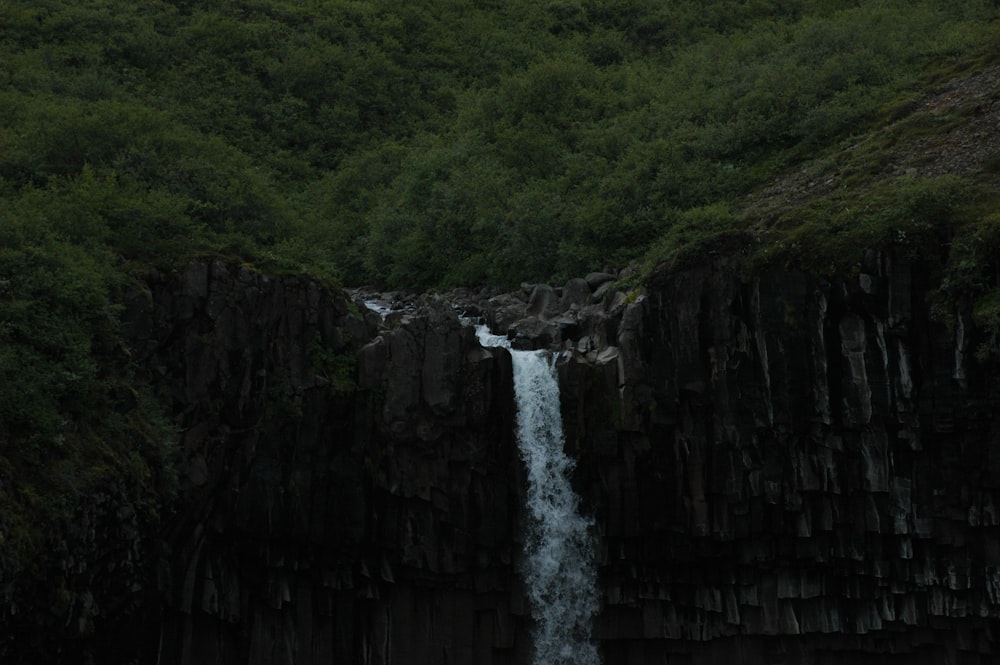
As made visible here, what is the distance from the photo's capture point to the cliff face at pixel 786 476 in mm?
25219

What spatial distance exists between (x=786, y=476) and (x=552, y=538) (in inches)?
247

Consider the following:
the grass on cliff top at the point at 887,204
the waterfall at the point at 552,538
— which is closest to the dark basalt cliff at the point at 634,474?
the waterfall at the point at 552,538

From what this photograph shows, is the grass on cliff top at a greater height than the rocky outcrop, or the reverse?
the grass on cliff top

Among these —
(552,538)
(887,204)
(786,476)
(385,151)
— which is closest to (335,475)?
(552,538)

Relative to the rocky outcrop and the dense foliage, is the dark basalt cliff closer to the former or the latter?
the rocky outcrop

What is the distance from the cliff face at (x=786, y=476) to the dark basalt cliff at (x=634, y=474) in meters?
0.06

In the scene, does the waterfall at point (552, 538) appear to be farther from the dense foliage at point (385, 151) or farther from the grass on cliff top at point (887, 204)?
the dense foliage at point (385, 151)

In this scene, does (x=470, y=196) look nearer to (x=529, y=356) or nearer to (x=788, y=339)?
(x=529, y=356)

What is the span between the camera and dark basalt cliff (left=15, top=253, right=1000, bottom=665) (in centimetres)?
2505

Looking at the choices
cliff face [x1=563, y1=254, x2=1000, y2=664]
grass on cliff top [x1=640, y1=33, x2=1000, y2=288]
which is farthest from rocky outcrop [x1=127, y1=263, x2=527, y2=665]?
grass on cliff top [x1=640, y1=33, x2=1000, y2=288]

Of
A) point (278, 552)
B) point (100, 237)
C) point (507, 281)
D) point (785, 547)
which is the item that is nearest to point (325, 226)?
point (507, 281)

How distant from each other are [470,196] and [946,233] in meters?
21.0

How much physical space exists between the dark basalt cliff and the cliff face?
6 centimetres

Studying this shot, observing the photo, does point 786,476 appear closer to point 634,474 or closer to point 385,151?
point 634,474
